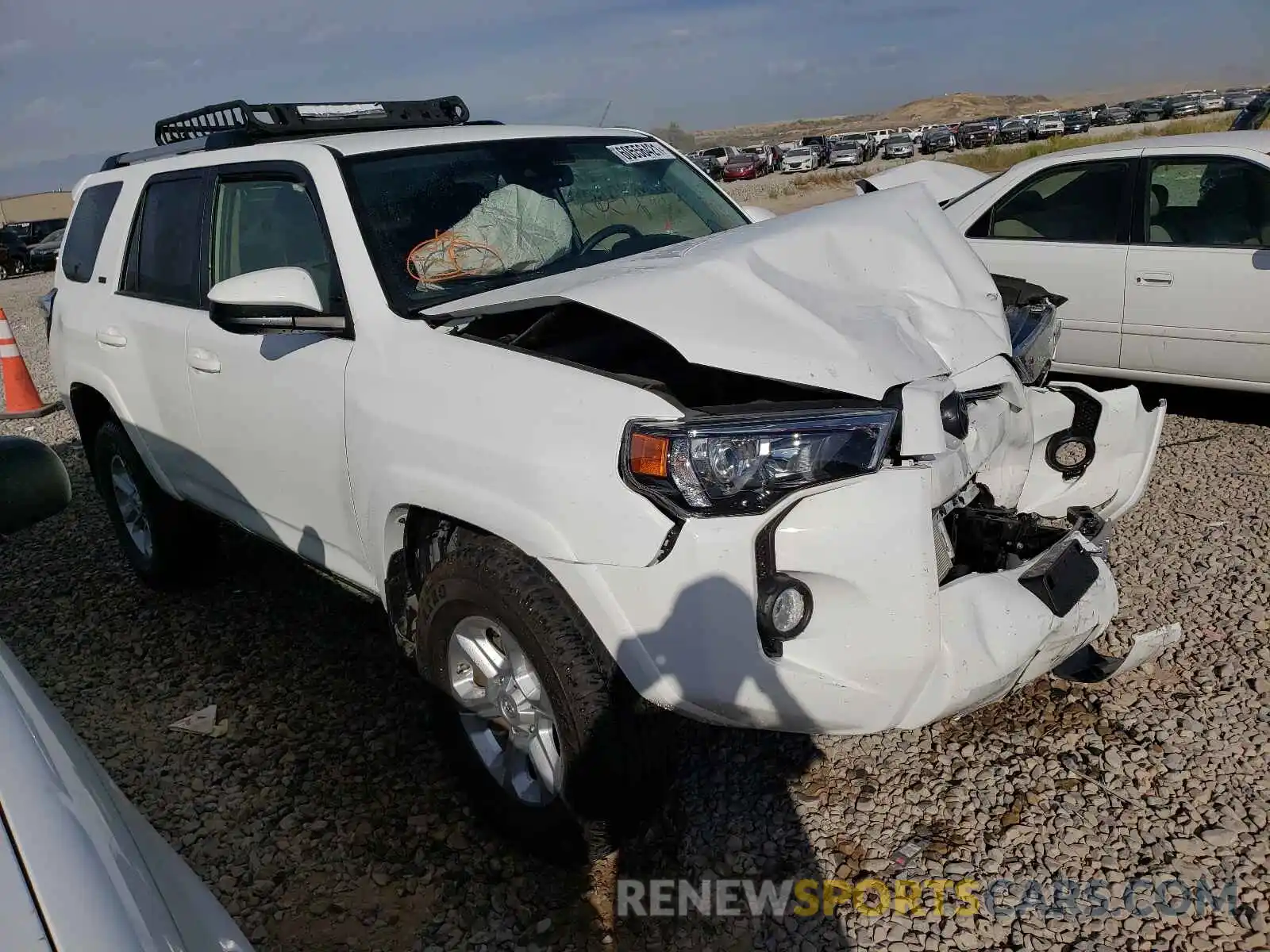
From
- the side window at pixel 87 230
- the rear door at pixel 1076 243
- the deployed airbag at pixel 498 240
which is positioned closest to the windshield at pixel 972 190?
the rear door at pixel 1076 243

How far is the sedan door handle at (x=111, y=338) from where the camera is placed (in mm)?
4045

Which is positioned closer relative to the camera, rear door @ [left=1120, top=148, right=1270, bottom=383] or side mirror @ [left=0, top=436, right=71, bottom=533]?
side mirror @ [left=0, top=436, right=71, bottom=533]

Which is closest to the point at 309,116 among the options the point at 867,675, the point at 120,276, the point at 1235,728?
the point at 120,276

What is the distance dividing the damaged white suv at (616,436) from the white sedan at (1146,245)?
2373 mm

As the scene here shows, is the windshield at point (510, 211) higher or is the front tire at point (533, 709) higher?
the windshield at point (510, 211)

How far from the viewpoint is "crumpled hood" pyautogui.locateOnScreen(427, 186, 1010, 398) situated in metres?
2.21

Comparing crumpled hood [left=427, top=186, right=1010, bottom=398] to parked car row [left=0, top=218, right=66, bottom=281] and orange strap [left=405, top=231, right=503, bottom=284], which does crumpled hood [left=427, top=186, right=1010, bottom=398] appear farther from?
parked car row [left=0, top=218, right=66, bottom=281]

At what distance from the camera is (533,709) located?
100 inches

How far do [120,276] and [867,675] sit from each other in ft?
12.1

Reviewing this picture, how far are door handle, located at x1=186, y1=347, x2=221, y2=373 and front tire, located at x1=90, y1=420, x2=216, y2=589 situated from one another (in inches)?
38.8

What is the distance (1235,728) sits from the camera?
298 cm

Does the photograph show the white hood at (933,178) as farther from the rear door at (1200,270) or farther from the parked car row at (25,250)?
the parked car row at (25,250)

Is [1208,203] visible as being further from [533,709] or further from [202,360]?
[202,360]

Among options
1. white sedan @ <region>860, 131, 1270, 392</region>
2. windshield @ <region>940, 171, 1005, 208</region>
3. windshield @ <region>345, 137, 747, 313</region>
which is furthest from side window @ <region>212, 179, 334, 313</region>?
windshield @ <region>940, 171, 1005, 208</region>
